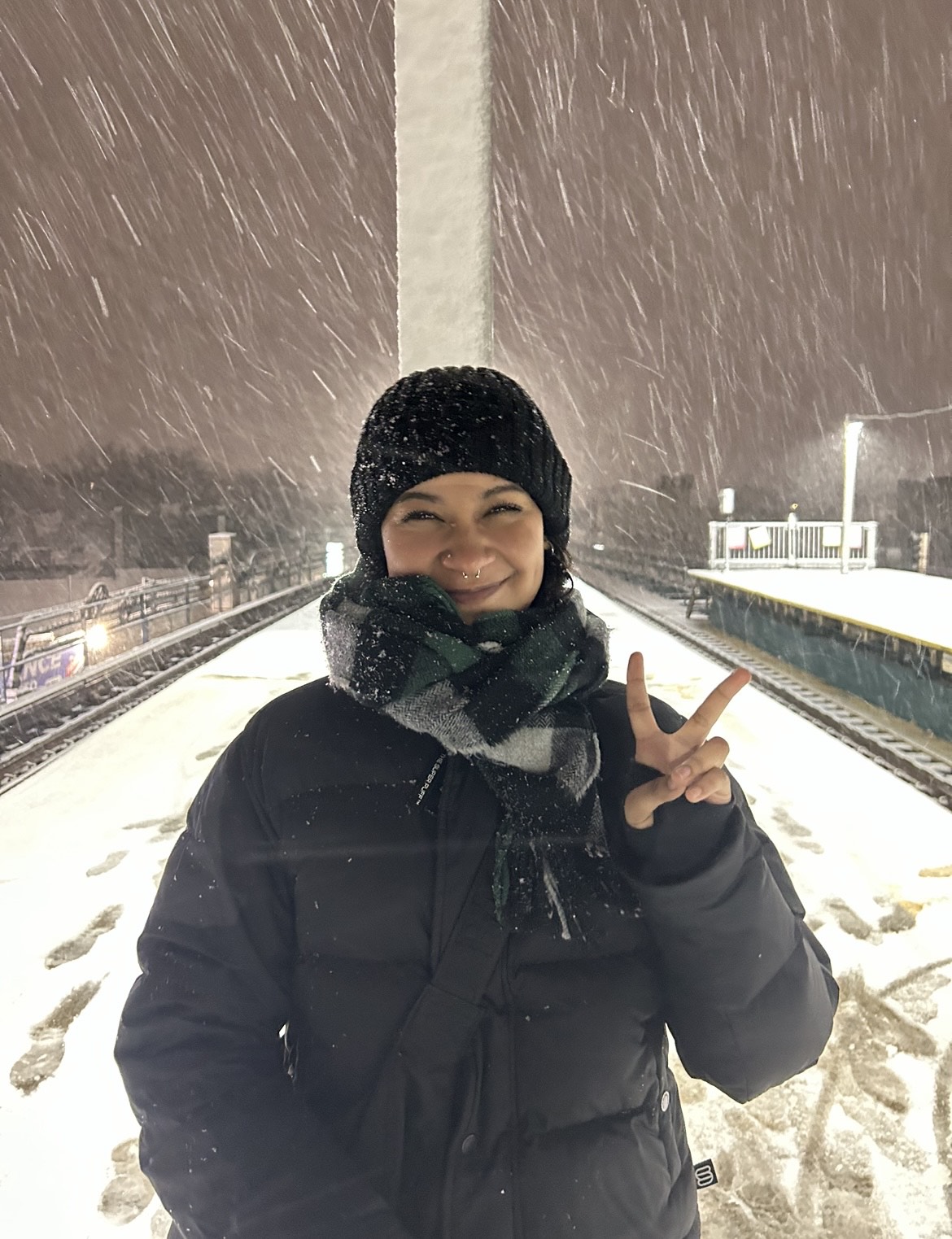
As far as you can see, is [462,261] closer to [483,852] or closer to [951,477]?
[483,852]

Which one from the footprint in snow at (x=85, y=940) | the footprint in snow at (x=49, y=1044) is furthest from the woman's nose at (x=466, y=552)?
the footprint in snow at (x=85, y=940)

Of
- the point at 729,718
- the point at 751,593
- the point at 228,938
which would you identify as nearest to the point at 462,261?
the point at 228,938

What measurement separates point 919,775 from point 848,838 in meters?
1.08

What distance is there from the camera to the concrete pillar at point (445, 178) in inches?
80.6

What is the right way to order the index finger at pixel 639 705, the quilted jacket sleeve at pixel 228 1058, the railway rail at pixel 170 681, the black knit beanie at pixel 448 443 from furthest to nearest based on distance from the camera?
1. the railway rail at pixel 170 681
2. the black knit beanie at pixel 448 443
3. the index finger at pixel 639 705
4. the quilted jacket sleeve at pixel 228 1058

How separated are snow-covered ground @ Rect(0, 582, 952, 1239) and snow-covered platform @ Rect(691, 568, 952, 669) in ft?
3.71

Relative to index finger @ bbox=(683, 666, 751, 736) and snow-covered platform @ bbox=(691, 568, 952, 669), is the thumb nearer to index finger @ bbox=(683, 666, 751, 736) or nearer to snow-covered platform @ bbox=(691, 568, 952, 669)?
index finger @ bbox=(683, 666, 751, 736)

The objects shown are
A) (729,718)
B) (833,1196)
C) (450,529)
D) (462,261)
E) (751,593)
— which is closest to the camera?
(450,529)

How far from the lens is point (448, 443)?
1.18 m

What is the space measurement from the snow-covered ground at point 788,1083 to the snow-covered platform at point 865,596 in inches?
44.5

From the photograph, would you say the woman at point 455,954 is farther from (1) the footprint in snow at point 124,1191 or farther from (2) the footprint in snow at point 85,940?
(2) the footprint in snow at point 85,940

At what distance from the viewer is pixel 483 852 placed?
0.97 m

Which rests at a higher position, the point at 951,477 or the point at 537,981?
the point at 951,477

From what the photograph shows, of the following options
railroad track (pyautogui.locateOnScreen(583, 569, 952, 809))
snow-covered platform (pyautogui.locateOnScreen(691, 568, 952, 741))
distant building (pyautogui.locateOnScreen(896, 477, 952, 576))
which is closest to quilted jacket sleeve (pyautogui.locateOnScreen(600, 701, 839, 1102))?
railroad track (pyautogui.locateOnScreen(583, 569, 952, 809))
